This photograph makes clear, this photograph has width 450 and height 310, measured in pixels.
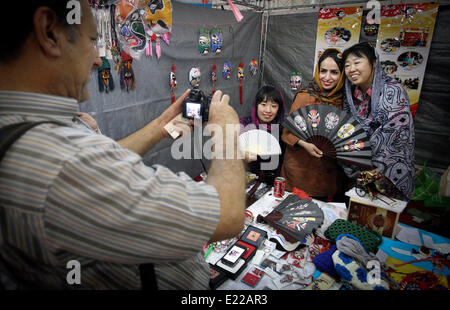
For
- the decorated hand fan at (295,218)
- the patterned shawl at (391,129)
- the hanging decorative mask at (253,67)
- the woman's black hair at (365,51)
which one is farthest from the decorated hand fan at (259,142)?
the hanging decorative mask at (253,67)

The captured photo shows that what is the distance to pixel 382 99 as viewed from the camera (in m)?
2.59

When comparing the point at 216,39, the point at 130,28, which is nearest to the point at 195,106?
the point at 130,28

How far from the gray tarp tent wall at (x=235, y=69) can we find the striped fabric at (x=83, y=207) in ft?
7.05

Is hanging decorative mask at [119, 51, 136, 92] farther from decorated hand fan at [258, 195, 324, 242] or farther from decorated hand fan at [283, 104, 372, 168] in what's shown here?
decorated hand fan at [258, 195, 324, 242]

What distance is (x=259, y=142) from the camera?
2.61 m

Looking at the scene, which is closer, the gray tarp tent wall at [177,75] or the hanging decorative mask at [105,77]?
the hanging decorative mask at [105,77]

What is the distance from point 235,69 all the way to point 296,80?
3.73 ft

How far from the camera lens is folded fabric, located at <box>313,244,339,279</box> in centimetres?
126

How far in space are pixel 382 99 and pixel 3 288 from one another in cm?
318

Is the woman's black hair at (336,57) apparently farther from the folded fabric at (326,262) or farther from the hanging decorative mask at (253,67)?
the folded fabric at (326,262)

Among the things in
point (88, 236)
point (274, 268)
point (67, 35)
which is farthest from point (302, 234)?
point (67, 35)

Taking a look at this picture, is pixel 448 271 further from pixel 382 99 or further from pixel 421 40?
pixel 421 40

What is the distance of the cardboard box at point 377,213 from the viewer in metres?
1.61

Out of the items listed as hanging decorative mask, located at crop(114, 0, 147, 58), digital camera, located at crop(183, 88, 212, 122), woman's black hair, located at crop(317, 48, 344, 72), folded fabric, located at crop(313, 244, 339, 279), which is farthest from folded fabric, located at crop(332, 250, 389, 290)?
hanging decorative mask, located at crop(114, 0, 147, 58)
